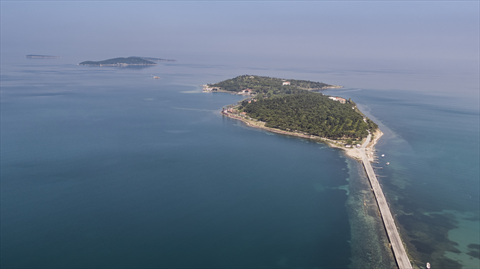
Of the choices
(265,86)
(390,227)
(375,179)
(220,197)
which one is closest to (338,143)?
→ (375,179)

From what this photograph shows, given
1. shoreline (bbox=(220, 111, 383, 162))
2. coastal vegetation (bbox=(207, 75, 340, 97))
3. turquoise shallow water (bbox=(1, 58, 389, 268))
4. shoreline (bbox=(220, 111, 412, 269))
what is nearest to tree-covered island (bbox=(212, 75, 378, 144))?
shoreline (bbox=(220, 111, 383, 162))

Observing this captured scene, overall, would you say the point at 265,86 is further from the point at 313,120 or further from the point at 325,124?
the point at 325,124

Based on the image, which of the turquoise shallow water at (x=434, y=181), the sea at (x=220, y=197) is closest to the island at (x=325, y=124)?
the sea at (x=220, y=197)

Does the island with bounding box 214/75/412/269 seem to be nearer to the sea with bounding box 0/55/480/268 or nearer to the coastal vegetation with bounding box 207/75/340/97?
the sea with bounding box 0/55/480/268

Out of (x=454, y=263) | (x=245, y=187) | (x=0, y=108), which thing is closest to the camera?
(x=454, y=263)

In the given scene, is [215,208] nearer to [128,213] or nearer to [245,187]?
[245,187]

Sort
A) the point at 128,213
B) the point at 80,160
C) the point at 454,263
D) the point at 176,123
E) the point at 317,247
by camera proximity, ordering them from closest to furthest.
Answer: the point at 454,263 → the point at 317,247 → the point at 128,213 → the point at 80,160 → the point at 176,123

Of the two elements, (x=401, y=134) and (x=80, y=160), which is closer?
(x=80, y=160)

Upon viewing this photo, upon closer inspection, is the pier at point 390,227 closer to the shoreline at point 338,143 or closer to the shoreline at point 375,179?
the shoreline at point 375,179

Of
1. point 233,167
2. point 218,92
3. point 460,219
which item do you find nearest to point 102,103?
point 218,92
